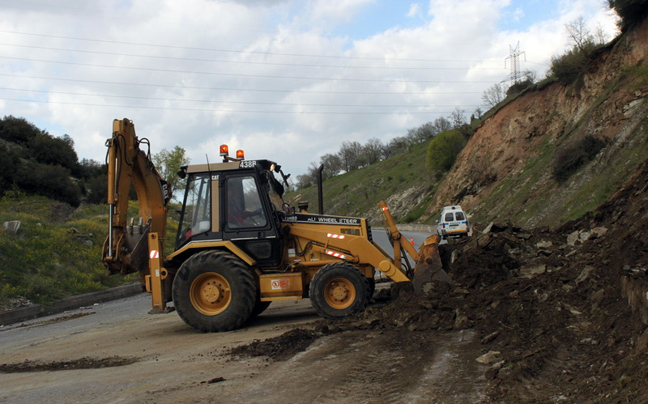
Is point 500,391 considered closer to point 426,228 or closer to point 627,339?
point 627,339

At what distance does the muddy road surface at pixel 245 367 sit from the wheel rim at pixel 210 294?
1.60ft

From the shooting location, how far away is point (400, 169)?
9600 cm

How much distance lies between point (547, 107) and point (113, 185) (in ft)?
128

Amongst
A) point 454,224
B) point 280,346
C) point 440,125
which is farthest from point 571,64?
point 440,125

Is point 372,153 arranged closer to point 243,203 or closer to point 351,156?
point 351,156

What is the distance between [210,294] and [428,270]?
3.57 metres

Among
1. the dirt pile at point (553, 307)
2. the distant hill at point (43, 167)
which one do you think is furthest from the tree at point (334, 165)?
the dirt pile at point (553, 307)

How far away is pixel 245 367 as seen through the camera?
698cm

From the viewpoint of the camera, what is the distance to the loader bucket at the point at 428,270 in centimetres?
998

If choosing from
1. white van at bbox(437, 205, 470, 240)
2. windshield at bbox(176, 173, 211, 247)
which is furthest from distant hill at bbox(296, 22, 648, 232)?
windshield at bbox(176, 173, 211, 247)

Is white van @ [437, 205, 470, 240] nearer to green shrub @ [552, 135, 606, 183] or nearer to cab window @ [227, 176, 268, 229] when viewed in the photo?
green shrub @ [552, 135, 606, 183]

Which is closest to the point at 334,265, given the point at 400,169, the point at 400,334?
the point at 400,334

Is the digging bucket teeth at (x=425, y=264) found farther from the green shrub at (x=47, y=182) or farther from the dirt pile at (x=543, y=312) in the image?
the green shrub at (x=47, y=182)

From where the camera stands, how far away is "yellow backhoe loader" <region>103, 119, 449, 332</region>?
9672 millimetres
